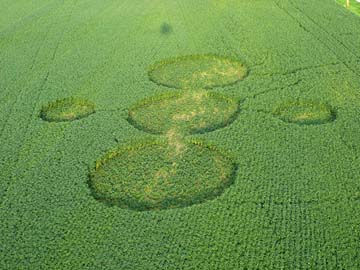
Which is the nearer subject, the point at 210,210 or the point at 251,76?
the point at 210,210

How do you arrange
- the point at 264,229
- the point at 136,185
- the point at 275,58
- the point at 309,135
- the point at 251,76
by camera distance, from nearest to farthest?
the point at 264,229 < the point at 136,185 < the point at 309,135 < the point at 251,76 < the point at 275,58

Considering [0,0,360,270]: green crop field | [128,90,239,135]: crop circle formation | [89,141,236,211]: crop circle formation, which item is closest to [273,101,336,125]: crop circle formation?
[0,0,360,270]: green crop field

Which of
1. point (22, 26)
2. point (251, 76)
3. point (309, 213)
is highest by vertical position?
point (22, 26)

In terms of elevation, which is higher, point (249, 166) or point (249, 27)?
point (249, 27)

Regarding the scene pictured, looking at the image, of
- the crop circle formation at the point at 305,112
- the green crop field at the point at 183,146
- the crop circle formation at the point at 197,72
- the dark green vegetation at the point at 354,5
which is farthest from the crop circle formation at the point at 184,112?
the dark green vegetation at the point at 354,5

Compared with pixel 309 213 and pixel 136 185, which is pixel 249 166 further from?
pixel 136 185

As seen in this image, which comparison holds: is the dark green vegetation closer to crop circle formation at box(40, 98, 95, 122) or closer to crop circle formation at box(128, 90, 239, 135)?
crop circle formation at box(128, 90, 239, 135)

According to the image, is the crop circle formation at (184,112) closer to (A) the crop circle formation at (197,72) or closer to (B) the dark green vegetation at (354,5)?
(A) the crop circle formation at (197,72)

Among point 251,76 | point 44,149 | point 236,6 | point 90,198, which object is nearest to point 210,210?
point 90,198
